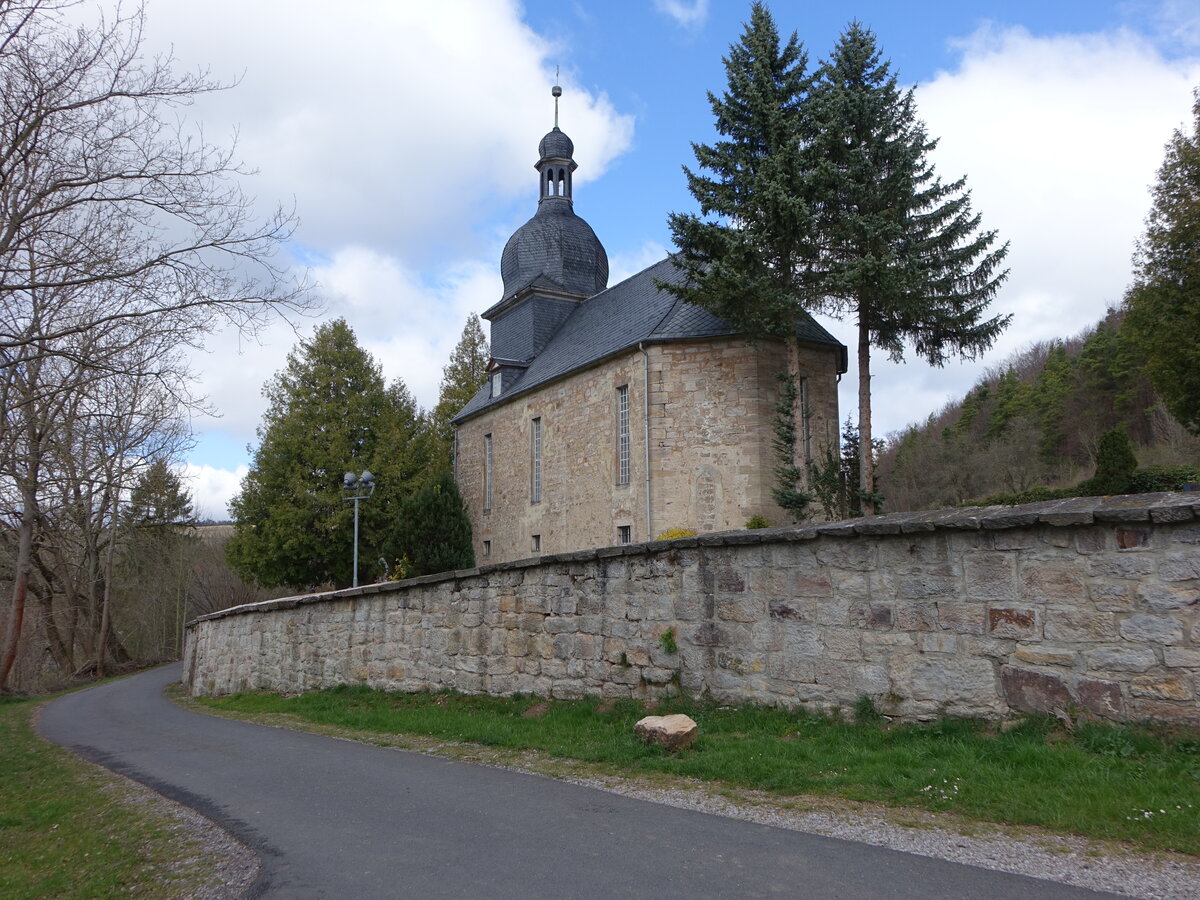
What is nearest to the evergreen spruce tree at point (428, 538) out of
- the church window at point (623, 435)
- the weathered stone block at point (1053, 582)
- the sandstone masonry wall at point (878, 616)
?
the church window at point (623, 435)

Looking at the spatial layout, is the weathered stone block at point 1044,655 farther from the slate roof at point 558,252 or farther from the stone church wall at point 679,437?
the slate roof at point 558,252

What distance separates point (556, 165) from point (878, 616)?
28.2 m

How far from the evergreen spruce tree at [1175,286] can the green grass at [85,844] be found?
2331 cm

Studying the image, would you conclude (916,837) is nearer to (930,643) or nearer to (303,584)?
(930,643)

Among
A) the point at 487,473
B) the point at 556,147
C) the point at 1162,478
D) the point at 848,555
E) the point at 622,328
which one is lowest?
the point at 848,555

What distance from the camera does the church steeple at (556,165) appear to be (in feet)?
106

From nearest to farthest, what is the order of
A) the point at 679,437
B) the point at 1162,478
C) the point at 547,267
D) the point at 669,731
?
1. the point at 669,731
2. the point at 1162,478
3. the point at 679,437
4. the point at 547,267

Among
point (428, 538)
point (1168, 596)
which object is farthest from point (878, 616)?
point (428, 538)

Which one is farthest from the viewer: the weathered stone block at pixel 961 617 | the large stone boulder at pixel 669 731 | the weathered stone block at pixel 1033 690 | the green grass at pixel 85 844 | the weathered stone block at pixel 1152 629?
the large stone boulder at pixel 669 731

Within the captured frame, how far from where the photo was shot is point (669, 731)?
7051mm

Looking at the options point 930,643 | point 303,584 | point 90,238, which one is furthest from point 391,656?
point 303,584

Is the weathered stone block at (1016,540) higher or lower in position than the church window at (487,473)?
lower

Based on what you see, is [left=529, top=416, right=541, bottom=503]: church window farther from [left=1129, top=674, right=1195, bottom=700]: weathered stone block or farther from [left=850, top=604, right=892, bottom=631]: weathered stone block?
[left=1129, top=674, right=1195, bottom=700]: weathered stone block

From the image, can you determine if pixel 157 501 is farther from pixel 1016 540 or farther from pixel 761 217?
pixel 1016 540
